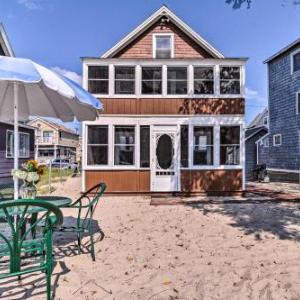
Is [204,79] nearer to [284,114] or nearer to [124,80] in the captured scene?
[124,80]

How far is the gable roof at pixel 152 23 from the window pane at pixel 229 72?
873 mm

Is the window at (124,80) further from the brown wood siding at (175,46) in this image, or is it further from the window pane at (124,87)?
the brown wood siding at (175,46)

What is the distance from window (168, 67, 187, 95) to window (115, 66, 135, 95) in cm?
140

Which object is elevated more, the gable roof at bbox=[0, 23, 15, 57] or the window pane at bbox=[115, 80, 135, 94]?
the gable roof at bbox=[0, 23, 15, 57]

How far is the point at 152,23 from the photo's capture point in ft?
46.5

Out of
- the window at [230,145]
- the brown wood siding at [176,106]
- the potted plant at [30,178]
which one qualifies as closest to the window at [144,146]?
the brown wood siding at [176,106]

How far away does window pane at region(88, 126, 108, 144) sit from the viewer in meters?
12.6

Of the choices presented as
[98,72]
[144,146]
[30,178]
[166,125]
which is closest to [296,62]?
[166,125]

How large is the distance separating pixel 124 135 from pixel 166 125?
160cm

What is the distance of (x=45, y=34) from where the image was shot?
63.6ft

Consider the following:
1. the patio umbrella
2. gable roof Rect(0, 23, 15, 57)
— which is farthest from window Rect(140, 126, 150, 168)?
gable roof Rect(0, 23, 15, 57)

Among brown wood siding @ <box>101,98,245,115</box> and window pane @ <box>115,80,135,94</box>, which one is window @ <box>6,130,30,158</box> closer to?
brown wood siding @ <box>101,98,245,115</box>

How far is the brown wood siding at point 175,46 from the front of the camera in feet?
45.9

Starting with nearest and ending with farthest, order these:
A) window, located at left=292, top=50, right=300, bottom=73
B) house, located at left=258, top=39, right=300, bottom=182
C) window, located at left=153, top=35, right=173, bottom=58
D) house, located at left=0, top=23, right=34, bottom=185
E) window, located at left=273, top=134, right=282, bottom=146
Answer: window, located at left=153, top=35, right=173, bottom=58 < house, located at left=0, top=23, right=34, bottom=185 < window, located at left=292, top=50, right=300, bottom=73 < house, located at left=258, top=39, right=300, bottom=182 < window, located at left=273, top=134, right=282, bottom=146
